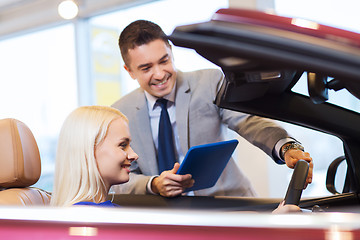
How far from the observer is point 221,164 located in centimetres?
198

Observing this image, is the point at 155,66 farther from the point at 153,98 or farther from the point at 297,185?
the point at 297,185

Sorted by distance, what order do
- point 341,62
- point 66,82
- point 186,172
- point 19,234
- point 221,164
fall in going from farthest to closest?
point 66,82, point 221,164, point 186,172, point 19,234, point 341,62

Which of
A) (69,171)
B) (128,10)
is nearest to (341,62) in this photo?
(69,171)

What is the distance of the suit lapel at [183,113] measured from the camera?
2.32 meters

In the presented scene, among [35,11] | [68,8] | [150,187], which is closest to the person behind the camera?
[150,187]

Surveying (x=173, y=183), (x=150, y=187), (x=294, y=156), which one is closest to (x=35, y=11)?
(x=150, y=187)

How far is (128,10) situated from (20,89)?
274cm

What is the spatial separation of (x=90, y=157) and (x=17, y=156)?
0.25m

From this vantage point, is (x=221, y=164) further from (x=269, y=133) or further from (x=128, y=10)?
(x=128, y=10)

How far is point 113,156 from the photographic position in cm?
165

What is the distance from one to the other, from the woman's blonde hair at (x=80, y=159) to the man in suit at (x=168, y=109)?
49 centimetres

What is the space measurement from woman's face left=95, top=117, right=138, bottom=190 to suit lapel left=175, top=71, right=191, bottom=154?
634mm

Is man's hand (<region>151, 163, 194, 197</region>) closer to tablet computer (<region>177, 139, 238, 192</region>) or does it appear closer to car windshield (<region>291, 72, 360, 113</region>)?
tablet computer (<region>177, 139, 238, 192</region>)

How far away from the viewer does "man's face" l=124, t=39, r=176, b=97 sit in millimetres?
2211
